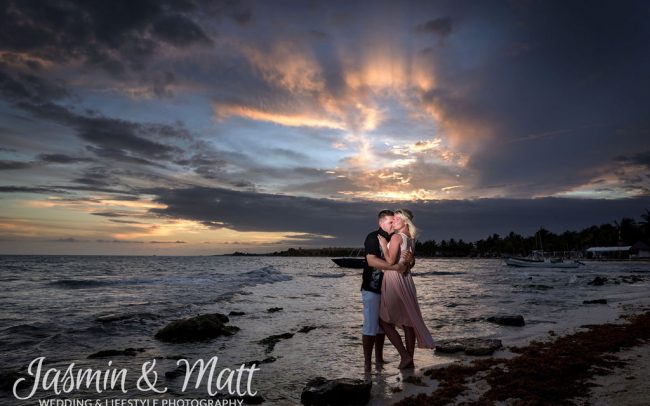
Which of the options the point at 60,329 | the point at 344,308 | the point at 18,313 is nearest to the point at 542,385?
the point at 344,308

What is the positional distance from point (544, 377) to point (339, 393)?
3.51m

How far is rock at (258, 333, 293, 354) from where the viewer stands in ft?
35.1

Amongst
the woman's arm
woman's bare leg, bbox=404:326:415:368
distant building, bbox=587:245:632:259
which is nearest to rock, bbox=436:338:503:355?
woman's bare leg, bbox=404:326:415:368

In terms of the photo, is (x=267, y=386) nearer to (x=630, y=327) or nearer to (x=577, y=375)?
(x=577, y=375)

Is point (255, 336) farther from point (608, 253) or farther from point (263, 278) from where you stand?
point (608, 253)

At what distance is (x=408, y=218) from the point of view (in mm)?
7590

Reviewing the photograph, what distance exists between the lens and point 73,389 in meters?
7.33

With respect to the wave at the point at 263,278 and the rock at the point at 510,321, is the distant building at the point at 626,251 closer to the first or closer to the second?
the wave at the point at 263,278

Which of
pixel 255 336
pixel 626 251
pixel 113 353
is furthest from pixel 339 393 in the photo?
pixel 626 251

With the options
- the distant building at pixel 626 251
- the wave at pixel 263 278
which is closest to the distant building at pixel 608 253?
the distant building at pixel 626 251

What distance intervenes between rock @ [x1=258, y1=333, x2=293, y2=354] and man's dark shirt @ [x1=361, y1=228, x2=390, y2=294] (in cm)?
413

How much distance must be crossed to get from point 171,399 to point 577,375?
6.83m

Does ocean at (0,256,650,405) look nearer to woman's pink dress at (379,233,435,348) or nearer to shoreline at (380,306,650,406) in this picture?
shoreline at (380,306,650,406)

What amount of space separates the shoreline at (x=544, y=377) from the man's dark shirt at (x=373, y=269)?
172 centimetres
